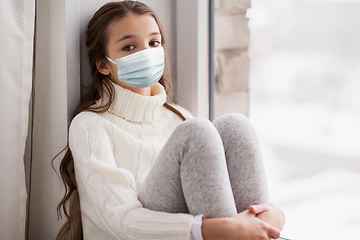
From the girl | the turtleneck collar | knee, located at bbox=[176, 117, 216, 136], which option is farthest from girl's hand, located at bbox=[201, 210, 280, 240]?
the turtleneck collar

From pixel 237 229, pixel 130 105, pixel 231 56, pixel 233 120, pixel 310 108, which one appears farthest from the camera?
pixel 231 56

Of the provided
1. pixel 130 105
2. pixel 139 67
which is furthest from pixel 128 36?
pixel 130 105

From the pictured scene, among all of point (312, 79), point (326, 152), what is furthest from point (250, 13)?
point (326, 152)

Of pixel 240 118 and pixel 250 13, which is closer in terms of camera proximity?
pixel 240 118

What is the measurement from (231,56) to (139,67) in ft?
1.79

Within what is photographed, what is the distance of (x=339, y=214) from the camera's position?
44.3 inches

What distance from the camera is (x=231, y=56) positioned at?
1.41 meters

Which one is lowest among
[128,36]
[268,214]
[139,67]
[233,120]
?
[268,214]

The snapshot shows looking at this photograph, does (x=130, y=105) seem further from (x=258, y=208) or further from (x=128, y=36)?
(x=258, y=208)

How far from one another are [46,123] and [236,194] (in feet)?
2.34

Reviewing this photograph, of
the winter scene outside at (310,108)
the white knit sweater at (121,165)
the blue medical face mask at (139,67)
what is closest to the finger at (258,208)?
the white knit sweater at (121,165)

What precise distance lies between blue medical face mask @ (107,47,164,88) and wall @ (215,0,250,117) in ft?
1.53

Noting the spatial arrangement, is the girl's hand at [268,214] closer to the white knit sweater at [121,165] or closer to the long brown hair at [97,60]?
the white knit sweater at [121,165]

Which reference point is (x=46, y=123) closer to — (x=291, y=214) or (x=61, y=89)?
(x=61, y=89)
